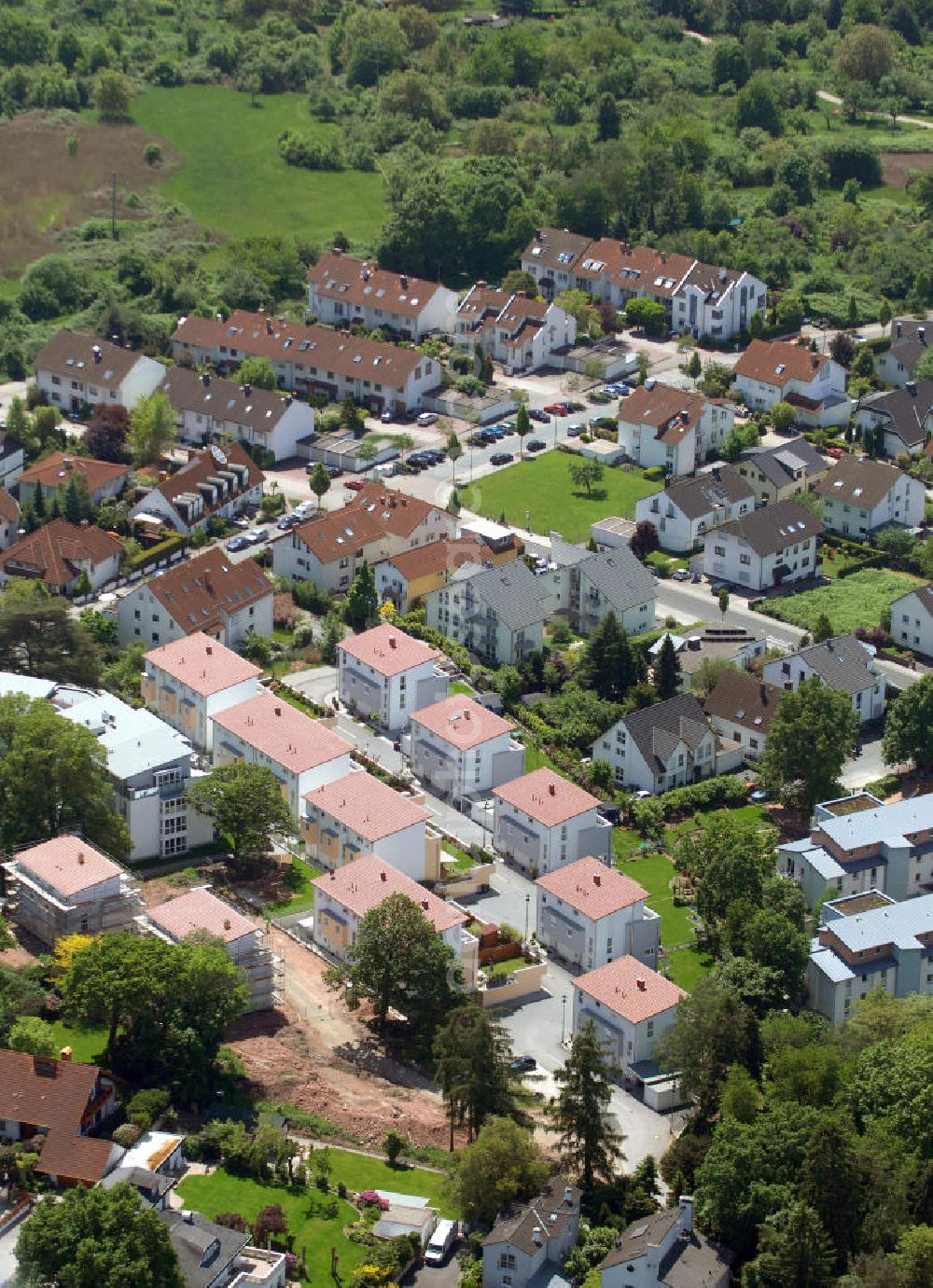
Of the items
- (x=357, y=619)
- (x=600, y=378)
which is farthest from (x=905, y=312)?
(x=357, y=619)

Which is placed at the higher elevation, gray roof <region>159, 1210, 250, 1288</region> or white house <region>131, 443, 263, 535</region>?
gray roof <region>159, 1210, 250, 1288</region>

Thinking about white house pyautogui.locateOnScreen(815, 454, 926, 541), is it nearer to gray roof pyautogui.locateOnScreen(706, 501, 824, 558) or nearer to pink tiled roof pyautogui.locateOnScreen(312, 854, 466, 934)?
gray roof pyautogui.locateOnScreen(706, 501, 824, 558)

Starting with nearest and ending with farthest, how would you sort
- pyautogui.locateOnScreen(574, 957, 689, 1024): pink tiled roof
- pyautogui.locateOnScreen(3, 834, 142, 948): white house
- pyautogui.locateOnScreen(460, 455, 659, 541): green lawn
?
pyautogui.locateOnScreen(574, 957, 689, 1024): pink tiled roof, pyautogui.locateOnScreen(3, 834, 142, 948): white house, pyautogui.locateOnScreen(460, 455, 659, 541): green lawn

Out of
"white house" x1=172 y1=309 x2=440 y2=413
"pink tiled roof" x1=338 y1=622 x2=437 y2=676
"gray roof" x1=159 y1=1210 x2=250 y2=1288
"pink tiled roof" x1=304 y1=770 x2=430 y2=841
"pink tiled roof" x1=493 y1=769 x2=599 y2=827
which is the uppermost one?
"gray roof" x1=159 y1=1210 x2=250 y2=1288

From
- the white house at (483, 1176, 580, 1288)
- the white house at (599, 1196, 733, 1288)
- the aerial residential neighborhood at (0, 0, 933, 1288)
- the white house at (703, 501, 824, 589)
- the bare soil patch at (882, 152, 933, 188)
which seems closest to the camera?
the white house at (599, 1196, 733, 1288)

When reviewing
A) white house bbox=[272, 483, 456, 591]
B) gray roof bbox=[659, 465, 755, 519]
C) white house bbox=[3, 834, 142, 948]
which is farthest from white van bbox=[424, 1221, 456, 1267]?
gray roof bbox=[659, 465, 755, 519]

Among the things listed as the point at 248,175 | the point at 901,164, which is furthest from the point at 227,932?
the point at 901,164

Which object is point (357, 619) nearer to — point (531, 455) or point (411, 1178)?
point (531, 455)
